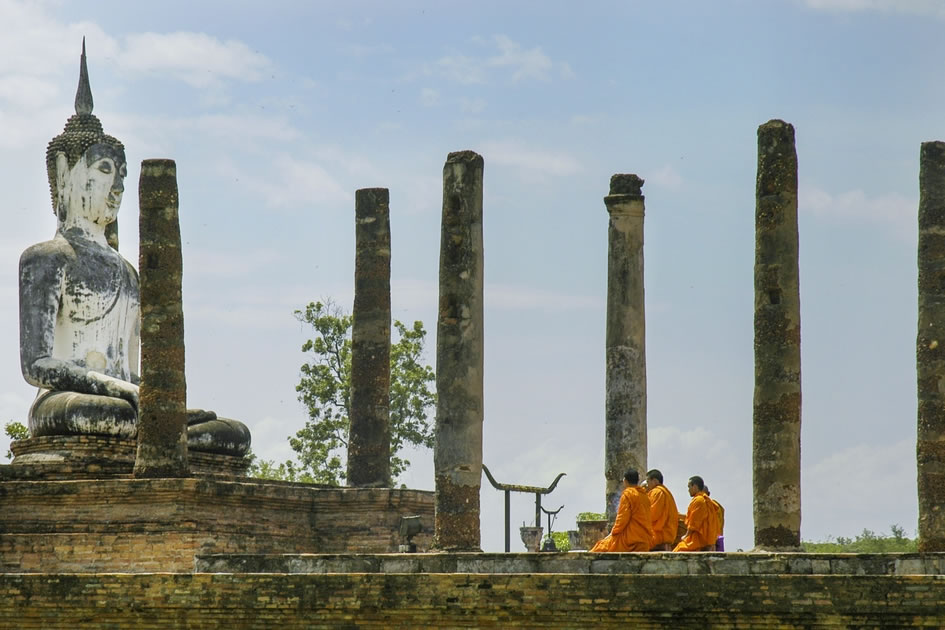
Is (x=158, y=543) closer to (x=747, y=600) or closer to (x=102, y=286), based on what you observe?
(x=102, y=286)

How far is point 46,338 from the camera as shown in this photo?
23625 millimetres

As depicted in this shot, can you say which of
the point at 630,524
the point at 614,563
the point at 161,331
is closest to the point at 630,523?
the point at 630,524

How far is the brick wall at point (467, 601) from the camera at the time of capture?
45.9 feet

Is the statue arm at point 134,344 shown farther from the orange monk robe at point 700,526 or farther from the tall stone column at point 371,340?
the orange monk robe at point 700,526

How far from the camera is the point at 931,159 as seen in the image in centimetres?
2098

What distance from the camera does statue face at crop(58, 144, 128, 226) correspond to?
24.6m

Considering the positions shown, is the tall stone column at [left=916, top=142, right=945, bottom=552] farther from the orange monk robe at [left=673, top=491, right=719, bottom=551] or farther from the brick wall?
the brick wall

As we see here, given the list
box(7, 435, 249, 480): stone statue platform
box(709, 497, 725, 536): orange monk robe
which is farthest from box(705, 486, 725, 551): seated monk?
box(7, 435, 249, 480): stone statue platform

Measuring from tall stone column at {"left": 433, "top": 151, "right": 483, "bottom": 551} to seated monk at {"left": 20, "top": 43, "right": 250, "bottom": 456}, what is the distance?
3770 millimetres

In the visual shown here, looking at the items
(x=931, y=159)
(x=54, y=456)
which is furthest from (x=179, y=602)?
(x=931, y=159)

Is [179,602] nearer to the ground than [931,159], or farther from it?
nearer to the ground

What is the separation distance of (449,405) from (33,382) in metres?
6.23

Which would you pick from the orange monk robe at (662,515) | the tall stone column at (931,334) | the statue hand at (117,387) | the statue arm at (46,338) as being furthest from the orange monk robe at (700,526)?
the statue arm at (46,338)

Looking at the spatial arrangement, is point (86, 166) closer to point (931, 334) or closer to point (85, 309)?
point (85, 309)
